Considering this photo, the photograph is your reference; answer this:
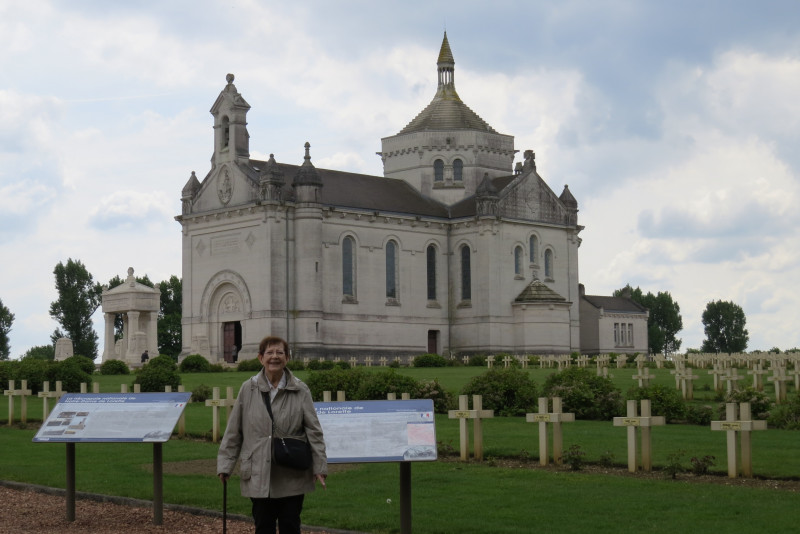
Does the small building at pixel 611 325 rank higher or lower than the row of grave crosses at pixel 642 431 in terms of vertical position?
higher

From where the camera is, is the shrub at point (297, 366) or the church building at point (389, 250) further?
the church building at point (389, 250)

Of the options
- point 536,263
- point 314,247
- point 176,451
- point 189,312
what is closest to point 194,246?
point 189,312

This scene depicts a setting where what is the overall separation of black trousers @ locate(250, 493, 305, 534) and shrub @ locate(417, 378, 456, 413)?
1727 centimetres

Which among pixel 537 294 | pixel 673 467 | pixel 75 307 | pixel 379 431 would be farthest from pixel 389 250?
pixel 379 431

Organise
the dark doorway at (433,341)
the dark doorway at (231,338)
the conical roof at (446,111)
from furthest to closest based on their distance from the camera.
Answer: the conical roof at (446,111), the dark doorway at (433,341), the dark doorway at (231,338)

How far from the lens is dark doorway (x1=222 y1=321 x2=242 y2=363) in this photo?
7306 centimetres

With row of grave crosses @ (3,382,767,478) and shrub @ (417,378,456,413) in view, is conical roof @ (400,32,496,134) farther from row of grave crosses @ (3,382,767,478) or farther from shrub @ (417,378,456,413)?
row of grave crosses @ (3,382,767,478)

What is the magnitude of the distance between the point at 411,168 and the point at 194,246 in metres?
16.3

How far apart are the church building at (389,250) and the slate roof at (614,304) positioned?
253 inches

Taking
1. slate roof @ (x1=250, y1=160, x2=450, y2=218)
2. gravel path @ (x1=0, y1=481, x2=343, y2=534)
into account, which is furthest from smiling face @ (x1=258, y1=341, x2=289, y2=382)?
slate roof @ (x1=250, y1=160, x2=450, y2=218)

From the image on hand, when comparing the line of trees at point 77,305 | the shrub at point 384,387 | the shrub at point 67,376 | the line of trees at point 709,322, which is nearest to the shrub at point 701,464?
the shrub at point 384,387

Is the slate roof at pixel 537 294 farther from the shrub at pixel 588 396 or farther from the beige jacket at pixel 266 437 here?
the beige jacket at pixel 266 437

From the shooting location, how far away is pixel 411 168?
83.7m

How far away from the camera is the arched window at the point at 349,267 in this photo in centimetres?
7412
